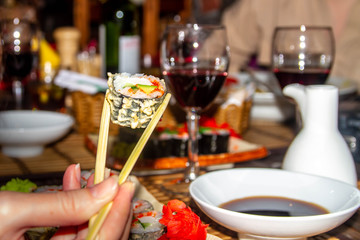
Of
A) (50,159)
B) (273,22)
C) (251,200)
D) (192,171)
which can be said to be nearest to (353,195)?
(251,200)

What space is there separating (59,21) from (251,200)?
146 inches

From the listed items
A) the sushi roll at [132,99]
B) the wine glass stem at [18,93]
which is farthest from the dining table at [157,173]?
the wine glass stem at [18,93]

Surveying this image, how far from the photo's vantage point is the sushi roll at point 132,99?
387 millimetres

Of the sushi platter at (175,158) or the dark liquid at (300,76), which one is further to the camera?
the dark liquid at (300,76)

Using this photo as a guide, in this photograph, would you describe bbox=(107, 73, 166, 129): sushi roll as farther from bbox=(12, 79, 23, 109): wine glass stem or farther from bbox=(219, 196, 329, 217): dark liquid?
bbox=(12, 79, 23, 109): wine glass stem

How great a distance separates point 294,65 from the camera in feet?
3.46

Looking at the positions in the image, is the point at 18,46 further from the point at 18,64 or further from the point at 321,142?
the point at 321,142

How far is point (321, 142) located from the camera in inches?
29.0

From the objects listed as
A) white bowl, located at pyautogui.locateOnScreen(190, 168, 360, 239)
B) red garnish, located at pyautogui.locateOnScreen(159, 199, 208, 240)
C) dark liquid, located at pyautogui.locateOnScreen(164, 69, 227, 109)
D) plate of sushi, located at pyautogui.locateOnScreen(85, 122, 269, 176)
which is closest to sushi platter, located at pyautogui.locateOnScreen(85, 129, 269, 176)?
plate of sushi, located at pyautogui.locateOnScreen(85, 122, 269, 176)

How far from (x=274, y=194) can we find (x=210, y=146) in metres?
0.30

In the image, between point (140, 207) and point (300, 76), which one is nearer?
point (140, 207)

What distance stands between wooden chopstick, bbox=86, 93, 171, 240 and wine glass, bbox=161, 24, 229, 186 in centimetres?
44

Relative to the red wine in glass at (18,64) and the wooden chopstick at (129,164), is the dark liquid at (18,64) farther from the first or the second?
the wooden chopstick at (129,164)

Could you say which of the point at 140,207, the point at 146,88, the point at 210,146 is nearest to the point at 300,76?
the point at 210,146
